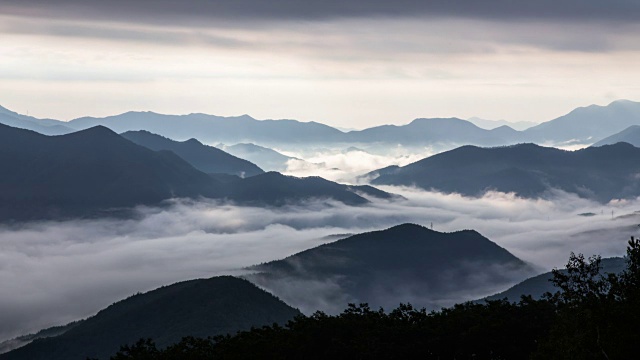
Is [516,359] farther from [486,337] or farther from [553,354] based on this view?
[553,354]

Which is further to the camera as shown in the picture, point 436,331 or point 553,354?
point 436,331

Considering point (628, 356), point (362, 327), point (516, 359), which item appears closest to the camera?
point (628, 356)

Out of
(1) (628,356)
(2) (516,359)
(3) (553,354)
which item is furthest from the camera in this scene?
(2) (516,359)

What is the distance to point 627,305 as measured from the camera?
7538cm

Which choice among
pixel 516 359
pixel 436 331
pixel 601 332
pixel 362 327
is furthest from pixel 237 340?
pixel 601 332

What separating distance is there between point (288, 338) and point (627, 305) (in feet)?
179

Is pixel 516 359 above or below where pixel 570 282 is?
below

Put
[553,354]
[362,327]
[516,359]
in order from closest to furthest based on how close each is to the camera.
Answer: [553,354], [516,359], [362,327]

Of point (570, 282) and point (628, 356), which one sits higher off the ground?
point (570, 282)

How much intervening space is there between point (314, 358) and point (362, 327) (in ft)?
33.4

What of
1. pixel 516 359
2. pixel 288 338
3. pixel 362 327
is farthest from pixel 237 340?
pixel 516 359

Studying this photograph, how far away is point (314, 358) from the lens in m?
118

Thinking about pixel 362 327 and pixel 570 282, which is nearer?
pixel 570 282

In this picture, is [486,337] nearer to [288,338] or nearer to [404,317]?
[404,317]
